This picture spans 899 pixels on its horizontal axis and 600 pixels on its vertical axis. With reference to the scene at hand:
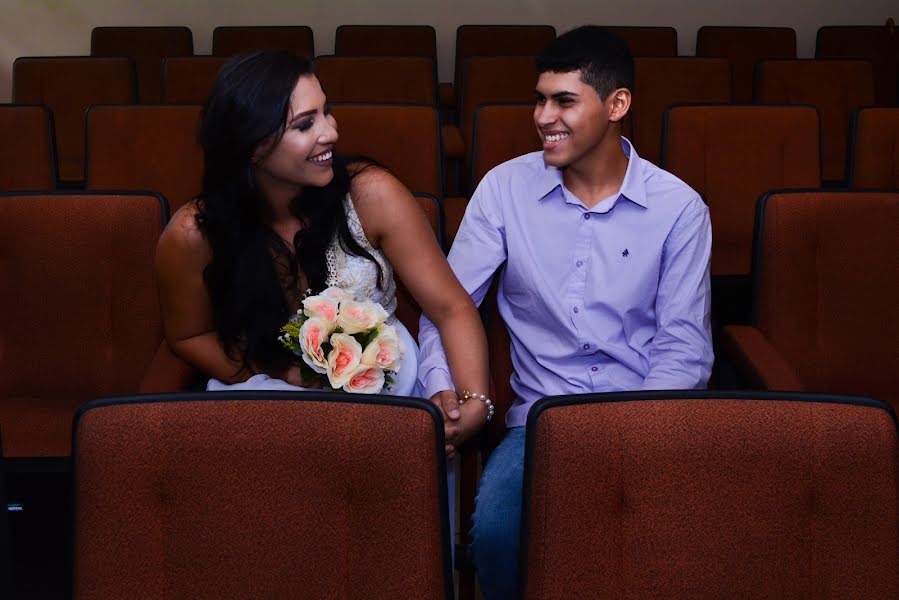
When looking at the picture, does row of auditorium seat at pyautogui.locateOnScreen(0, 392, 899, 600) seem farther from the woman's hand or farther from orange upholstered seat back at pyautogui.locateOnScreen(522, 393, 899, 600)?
the woman's hand

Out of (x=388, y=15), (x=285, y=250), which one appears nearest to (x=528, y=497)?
(x=285, y=250)

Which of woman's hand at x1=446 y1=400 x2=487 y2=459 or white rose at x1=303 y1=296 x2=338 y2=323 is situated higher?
white rose at x1=303 y1=296 x2=338 y2=323

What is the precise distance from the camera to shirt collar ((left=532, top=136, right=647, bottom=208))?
198 centimetres

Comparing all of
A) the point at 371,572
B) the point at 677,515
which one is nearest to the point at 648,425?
the point at 677,515

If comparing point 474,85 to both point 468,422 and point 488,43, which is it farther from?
point 468,422

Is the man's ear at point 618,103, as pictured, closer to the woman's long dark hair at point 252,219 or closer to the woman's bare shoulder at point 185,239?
the woman's long dark hair at point 252,219

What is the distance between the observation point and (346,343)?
1.65m

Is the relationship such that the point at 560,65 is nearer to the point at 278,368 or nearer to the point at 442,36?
the point at 278,368

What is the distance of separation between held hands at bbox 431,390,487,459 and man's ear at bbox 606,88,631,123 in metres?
0.63

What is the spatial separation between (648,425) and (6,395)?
160cm

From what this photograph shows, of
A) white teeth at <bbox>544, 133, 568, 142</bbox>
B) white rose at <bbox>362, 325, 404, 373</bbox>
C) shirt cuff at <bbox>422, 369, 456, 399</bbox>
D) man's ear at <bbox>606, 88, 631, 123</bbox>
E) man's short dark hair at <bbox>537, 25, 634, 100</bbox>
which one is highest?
man's short dark hair at <bbox>537, 25, 634, 100</bbox>

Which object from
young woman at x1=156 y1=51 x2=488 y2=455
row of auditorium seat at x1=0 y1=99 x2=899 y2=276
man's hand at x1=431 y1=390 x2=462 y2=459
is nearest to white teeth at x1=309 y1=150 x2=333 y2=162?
young woman at x1=156 y1=51 x2=488 y2=455

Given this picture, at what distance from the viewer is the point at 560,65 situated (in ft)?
6.69

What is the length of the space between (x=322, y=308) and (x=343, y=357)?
0.30 ft
